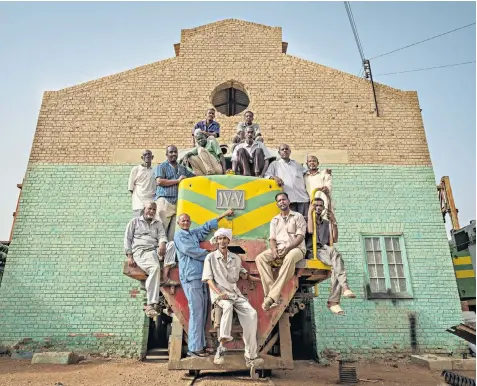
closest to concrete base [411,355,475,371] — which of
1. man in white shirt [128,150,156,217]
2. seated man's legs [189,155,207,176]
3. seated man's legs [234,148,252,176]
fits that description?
seated man's legs [234,148,252,176]

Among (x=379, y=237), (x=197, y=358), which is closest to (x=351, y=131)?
(x=379, y=237)

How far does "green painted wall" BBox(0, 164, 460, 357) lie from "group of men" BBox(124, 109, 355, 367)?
12.3ft

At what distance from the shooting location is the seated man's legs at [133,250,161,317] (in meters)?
3.84

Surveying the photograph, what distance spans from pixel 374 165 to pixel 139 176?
6.27 metres

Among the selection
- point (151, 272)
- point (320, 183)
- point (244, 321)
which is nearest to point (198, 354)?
point (244, 321)

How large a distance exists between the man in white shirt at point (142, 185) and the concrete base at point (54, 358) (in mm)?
3734

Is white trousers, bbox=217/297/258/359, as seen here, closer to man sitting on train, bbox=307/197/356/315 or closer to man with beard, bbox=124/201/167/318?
man with beard, bbox=124/201/167/318

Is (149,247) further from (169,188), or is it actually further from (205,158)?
(205,158)

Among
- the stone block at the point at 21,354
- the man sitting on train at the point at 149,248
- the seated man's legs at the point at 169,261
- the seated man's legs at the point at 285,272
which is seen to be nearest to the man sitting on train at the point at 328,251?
the seated man's legs at the point at 285,272

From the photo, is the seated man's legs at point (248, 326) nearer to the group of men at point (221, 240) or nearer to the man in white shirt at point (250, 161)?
the group of men at point (221, 240)

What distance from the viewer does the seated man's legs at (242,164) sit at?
197 inches

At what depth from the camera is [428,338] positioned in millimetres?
7969

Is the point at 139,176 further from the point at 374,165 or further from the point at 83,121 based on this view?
the point at 374,165

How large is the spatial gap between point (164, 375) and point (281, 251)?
2995mm
